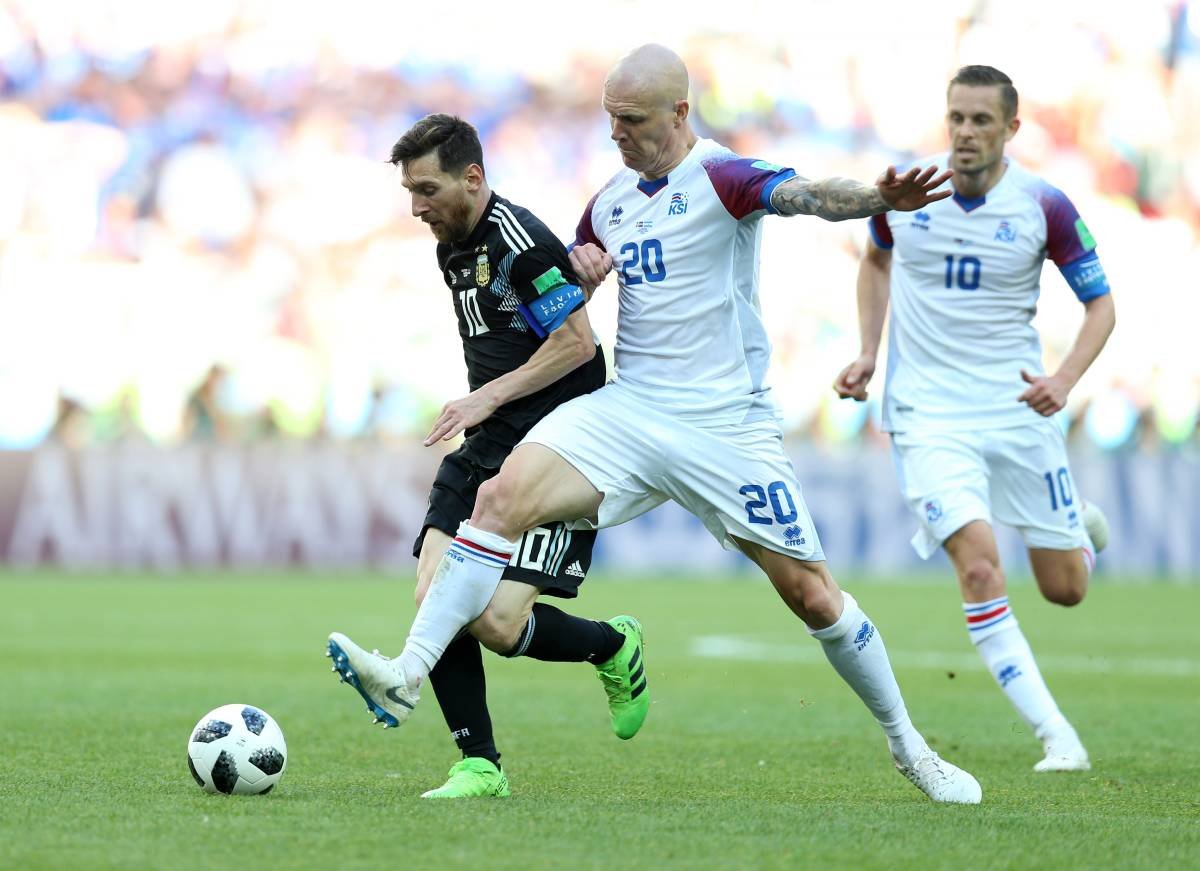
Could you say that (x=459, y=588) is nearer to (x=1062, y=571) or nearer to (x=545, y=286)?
(x=545, y=286)

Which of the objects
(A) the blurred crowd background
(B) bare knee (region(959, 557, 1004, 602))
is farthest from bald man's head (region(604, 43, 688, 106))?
(A) the blurred crowd background

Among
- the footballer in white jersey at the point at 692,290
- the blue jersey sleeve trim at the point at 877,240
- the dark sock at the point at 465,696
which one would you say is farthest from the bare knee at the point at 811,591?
the blue jersey sleeve trim at the point at 877,240

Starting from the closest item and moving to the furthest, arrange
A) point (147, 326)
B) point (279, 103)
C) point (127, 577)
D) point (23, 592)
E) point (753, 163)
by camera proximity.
Answer: point (753, 163) → point (23, 592) → point (127, 577) → point (147, 326) → point (279, 103)

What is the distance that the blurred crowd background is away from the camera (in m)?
22.2

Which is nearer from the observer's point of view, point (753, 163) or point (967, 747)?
point (753, 163)

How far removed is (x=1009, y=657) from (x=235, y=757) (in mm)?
3125

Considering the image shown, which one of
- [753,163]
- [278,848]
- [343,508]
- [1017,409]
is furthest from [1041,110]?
[278,848]

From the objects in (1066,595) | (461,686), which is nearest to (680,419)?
(461,686)

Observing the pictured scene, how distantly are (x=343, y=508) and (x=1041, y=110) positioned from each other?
12339 mm

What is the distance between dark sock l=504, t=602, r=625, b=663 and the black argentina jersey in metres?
0.55

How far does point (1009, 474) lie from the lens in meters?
7.18

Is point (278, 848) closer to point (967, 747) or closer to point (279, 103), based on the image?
point (967, 747)

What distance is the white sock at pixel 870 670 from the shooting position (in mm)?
5586

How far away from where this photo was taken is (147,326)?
2236 centimetres
